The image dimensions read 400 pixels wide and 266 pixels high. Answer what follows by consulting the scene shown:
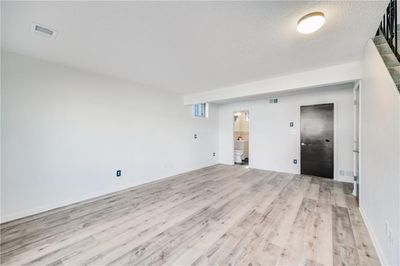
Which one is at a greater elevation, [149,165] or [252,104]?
[252,104]

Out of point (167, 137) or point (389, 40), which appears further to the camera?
point (167, 137)

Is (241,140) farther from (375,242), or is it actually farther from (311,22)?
(311,22)

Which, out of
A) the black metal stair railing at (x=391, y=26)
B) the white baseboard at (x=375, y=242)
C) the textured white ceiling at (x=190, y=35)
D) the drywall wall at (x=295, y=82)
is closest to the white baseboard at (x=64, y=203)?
the textured white ceiling at (x=190, y=35)

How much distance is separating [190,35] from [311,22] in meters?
1.26

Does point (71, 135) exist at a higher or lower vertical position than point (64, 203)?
higher

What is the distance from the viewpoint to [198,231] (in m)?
2.16

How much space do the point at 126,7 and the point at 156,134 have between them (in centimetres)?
312

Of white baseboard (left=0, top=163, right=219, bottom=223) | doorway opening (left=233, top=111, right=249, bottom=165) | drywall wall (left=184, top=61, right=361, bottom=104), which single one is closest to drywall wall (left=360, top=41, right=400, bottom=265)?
drywall wall (left=184, top=61, right=361, bottom=104)

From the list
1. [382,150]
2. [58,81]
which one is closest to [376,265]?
[382,150]

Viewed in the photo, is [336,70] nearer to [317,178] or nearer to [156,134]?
[317,178]

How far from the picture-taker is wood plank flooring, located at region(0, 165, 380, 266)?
172 centimetres

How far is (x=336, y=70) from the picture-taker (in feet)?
9.36

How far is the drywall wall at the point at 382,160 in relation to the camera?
1.35 metres

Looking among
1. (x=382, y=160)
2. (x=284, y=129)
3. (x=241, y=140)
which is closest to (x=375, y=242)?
(x=382, y=160)
